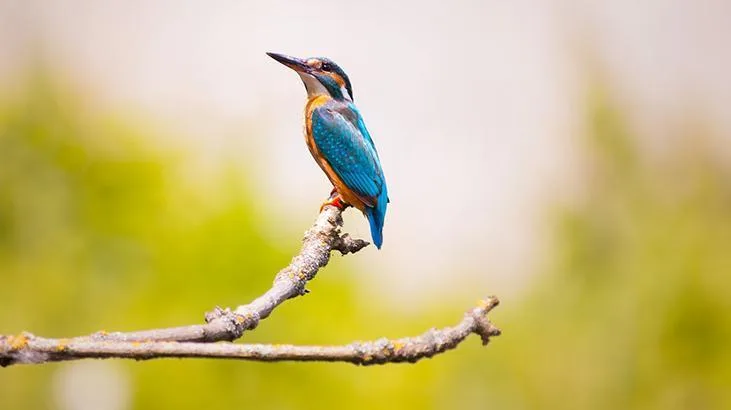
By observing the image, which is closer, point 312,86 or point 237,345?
point 237,345

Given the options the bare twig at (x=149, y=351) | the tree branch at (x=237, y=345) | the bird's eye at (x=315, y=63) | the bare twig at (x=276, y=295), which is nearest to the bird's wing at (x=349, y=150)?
the bird's eye at (x=315, y=63)

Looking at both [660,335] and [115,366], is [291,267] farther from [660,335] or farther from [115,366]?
[660,335]

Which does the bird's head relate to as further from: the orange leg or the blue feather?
the orange leg

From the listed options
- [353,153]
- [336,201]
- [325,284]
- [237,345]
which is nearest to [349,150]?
[353,153]

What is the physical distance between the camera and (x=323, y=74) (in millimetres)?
2822

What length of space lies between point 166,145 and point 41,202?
84.8 inches

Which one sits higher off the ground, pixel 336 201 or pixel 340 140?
pixel 340 140

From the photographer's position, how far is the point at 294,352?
1.20m

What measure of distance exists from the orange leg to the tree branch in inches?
23.3

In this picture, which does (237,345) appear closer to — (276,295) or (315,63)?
(276,295)

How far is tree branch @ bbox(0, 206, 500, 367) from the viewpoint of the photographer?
1.14 m

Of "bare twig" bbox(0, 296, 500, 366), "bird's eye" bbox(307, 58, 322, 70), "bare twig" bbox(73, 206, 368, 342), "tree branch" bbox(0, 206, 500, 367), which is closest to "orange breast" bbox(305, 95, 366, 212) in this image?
"bird's eye" bbox(307, 58, 322, 70)

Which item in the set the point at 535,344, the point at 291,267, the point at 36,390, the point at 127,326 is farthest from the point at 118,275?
the point at 291,267

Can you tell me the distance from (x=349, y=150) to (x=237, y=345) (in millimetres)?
1606
